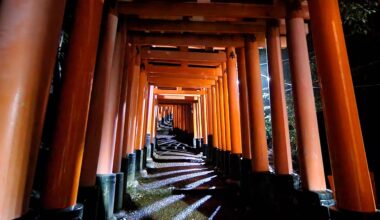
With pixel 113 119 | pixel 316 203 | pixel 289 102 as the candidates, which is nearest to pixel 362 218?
pixel 316 203

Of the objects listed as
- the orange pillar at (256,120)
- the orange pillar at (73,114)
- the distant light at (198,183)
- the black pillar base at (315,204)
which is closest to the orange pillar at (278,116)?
the orange pillar at (256,120)

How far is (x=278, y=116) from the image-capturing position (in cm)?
389

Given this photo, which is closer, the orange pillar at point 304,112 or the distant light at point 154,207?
the orange pillar at point 304,112

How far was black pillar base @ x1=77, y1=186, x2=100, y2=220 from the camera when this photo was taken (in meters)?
2.63

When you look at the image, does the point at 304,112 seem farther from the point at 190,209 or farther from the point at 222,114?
the point at 222,114

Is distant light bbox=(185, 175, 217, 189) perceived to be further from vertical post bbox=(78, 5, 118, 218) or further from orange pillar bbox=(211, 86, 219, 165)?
orange pillar bbox=(211, 86, 219, 165)

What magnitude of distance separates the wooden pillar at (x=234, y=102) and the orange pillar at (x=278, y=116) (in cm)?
216

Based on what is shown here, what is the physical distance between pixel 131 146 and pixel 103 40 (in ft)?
11.2

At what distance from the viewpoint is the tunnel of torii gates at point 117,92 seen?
1.50 meters

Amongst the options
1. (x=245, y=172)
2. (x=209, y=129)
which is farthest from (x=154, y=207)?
(x=209, y=129)

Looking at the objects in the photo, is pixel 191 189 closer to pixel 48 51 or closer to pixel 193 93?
pixel 48 51

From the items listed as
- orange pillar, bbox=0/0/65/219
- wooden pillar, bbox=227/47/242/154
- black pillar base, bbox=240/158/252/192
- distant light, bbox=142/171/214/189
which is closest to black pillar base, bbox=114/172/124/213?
distant light, bbox=142/171/214/189

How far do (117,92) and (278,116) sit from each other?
9.52ft

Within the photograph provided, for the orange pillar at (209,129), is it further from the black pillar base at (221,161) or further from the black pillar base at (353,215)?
the black pillar base at (353,215)
